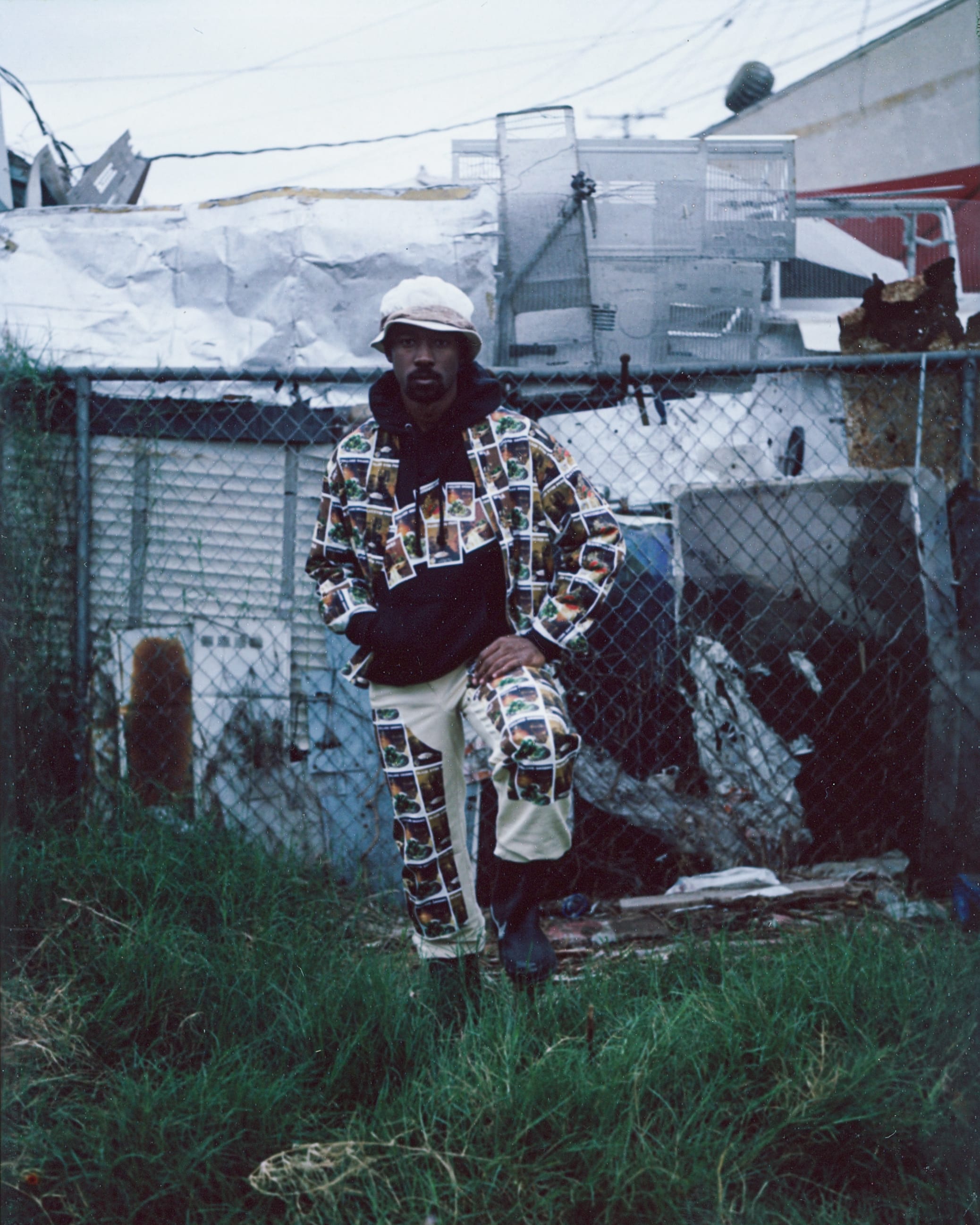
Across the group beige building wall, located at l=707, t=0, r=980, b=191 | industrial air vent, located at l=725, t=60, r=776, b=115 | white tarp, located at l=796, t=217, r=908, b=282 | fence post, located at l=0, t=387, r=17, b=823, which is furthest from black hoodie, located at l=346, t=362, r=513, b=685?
beige building wall, located at l=707, t=0, r=980, b=191

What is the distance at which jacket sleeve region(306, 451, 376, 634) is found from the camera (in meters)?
2.55

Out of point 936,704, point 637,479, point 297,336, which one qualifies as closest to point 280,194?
point 297,336

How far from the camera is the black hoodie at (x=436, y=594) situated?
2477 mm

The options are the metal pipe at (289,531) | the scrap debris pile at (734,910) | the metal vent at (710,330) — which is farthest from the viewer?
the metal vent at (710,330)

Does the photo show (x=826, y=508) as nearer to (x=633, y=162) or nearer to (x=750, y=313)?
(x=750, y=313)

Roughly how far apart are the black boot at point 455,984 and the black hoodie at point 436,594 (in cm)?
69

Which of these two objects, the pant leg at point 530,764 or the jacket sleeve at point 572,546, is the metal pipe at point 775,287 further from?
the pant leg at point 530,764

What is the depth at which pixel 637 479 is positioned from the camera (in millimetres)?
3719

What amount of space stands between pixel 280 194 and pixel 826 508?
241 centimetres

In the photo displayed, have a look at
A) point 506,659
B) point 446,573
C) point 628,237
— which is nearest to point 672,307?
point 628,237

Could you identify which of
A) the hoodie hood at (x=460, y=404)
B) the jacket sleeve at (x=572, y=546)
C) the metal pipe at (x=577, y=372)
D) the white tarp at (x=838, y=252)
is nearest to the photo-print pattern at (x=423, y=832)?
the jacket sleeve at (x=572, y=546)

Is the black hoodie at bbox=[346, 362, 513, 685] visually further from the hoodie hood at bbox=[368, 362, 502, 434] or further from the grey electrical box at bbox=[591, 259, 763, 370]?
the grey electrical box at bbox=[591, 259, 763, 370]

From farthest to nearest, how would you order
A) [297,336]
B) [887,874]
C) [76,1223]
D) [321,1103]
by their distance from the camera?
1. [297,336]
2. [887,874]
3. [321,1103]
4. [76,1223]

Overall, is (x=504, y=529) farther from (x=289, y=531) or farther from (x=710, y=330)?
(x=710, y=330)
